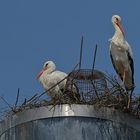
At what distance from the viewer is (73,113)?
827 centimetres

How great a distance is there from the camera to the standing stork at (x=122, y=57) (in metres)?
12.7

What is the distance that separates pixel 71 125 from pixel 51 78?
3.64 metres

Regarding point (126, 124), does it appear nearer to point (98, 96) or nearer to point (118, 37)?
point (98, 96)

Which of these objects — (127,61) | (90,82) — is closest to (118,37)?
(127,61)

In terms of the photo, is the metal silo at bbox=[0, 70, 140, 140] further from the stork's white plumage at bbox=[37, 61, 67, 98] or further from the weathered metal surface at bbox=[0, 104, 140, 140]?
the stork's white plumage at bbox=[37, 61, 67, 98]

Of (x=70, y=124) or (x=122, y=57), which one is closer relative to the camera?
(x=70, y=124)

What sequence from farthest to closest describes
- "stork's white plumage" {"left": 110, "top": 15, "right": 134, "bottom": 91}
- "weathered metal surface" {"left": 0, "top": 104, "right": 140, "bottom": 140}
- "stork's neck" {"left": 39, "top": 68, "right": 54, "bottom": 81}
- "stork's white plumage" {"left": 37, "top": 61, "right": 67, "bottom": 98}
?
"stork's white plumage" {"left": 110, "top": 15, "right": 134, "bottom": 91}
"stork's neck" {"left": 39, "top": 68, "right": 54, "bottom": 81}
"stork's white plumage" {"left": 37, "top": 61, "right": 67, "bottom": 98}
"weathered metal surface" {"left": 0, "top": 104, "right": 140, "bottom": 140}

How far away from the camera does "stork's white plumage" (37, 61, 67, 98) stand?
11.1m

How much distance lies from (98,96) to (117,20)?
14.4 ft

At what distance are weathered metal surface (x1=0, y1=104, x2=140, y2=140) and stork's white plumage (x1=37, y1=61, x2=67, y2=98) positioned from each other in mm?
2270

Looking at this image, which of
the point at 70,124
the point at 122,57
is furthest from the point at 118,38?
the point at 70,124

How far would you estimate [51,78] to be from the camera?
462 inches

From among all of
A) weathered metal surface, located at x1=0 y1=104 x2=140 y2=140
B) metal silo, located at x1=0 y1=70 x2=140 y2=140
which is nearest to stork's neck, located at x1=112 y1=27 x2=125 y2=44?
metal silo, located at x1=0 y1=70 x2=140 y2=140

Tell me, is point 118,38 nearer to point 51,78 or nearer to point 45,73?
point 45,73
